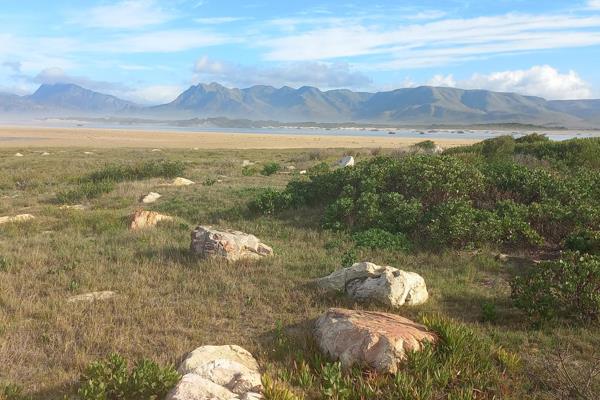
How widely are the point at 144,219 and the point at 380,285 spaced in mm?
7913

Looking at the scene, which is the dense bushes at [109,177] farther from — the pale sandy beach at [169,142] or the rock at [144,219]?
the pale sandy beach at [169,142]

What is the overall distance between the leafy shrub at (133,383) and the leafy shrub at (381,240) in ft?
22.6

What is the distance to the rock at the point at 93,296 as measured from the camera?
7878 mm

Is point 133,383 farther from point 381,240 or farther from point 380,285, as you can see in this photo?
point 381,240

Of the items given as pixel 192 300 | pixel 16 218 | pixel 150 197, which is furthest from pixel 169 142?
pixel 192 300

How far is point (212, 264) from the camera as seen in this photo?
9.62 metres

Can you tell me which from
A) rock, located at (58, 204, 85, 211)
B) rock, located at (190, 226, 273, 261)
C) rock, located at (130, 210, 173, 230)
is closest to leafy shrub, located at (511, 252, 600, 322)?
rock, located at (190, 226, 273, 261)

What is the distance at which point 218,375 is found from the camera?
5.14 m

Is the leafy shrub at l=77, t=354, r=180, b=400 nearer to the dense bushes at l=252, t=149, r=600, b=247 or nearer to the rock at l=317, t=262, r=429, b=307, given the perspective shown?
the rock at l=317, t=262, r=429, b=307

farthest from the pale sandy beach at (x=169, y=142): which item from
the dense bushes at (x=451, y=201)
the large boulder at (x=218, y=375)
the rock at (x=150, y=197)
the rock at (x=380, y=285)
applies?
the large boulder at (x=218, y=375)

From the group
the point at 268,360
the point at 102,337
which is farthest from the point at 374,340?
the point at 102,337

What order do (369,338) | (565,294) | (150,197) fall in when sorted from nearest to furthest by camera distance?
(369,338) → (565,294) → (150,197)

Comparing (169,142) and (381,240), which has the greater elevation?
(169,142)

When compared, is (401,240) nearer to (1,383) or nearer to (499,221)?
(499,221)
